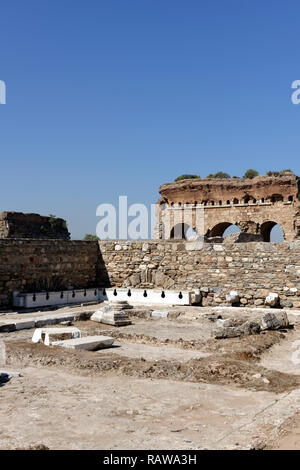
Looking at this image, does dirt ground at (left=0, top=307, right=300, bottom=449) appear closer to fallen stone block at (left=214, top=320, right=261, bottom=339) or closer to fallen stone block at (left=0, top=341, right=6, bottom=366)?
fallen stone block at (left=0, top=341, right=6, bottom=366)

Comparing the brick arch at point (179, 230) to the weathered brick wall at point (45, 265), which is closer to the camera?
the weathered brick wall at point (45, 265)

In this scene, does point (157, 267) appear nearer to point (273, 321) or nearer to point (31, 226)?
point (273, 321)

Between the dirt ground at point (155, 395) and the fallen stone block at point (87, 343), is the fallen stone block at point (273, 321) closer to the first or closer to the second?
the dirt ground at point (155, 395)

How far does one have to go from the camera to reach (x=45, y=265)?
12.2 meters

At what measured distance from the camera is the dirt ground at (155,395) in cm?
356

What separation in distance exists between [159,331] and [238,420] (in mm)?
4672

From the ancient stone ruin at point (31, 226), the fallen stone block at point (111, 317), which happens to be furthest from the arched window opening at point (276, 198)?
the fallen stone block at point (111, 317)

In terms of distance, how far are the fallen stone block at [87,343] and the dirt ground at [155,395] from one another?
155 millimetres

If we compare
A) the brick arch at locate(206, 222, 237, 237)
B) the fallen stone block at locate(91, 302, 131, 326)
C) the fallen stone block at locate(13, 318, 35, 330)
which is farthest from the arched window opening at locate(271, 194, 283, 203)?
the fallen stone block at locate(13, 318, 35, 330)

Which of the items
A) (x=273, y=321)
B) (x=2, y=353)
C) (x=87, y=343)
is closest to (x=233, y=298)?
(x=273, y=321)

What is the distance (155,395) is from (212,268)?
750cm
